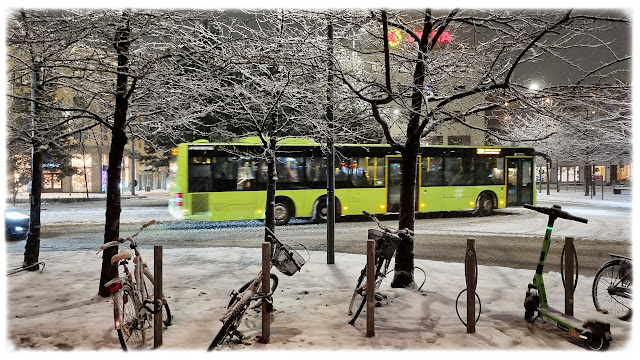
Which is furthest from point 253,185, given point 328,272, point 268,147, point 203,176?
point 328,272

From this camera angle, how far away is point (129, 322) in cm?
412

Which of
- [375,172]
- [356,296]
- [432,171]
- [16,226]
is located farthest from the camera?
[432,171]

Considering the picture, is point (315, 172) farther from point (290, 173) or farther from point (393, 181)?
point (393, 181)

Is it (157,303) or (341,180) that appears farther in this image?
(341,180)

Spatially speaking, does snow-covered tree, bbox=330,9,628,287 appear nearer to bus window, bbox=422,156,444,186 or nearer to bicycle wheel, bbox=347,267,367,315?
bicycle wheel, bbox=347,267,367,315

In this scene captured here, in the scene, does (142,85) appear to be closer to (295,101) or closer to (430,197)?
(295,101)

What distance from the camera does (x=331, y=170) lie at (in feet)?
28.5

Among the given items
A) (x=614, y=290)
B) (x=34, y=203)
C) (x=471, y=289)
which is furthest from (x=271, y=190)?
(x=614, y=290)

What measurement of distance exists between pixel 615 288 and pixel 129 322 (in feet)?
18.2

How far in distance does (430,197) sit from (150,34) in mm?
13481

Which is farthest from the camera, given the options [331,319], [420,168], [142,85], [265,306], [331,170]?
[420,168]

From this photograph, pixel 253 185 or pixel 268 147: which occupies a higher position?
pixel 268 147

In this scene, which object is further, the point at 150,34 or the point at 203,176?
the point at 203,176

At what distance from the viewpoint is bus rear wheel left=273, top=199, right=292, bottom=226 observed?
15.4 meters
